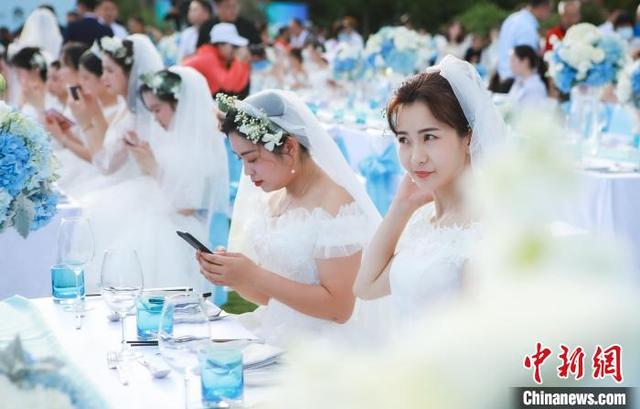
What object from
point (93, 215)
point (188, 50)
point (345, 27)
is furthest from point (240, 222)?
point (345, 27)

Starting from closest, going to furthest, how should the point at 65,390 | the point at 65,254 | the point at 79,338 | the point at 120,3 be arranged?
the point at 65,390
the point at 79,338
the point at 65,254
the point at 120,3

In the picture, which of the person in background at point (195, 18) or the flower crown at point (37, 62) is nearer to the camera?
the flower crown at point (37, 62)

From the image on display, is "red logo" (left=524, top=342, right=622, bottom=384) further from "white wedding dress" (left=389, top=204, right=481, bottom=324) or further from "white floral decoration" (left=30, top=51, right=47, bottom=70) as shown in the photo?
"white floral decoration" (left=30, top=51, right=47, bottom=70)

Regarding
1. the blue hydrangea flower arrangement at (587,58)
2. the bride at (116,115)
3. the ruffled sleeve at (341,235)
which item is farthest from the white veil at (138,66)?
the blue hydrangea flower arrangement at (587,58)

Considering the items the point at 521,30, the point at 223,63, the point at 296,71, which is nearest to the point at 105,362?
the point at 223,63

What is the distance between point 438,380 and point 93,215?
3702 millimetres

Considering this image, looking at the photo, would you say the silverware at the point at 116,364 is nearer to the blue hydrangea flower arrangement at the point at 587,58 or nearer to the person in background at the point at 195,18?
the blue hydrangea flower arrangement at the point at 587,58

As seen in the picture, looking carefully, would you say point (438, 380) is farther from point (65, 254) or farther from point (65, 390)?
point (65, 254)

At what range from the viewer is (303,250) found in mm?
2574

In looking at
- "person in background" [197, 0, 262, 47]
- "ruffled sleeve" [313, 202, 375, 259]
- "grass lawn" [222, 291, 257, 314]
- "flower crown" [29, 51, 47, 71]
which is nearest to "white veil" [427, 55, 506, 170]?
"ruffled sleeve" [313, 202, 375, 259]

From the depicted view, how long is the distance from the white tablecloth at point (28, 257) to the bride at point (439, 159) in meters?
1.67

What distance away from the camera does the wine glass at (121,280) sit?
81.1 inches

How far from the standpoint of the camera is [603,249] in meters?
0.51

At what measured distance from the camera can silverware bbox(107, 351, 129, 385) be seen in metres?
1.78
